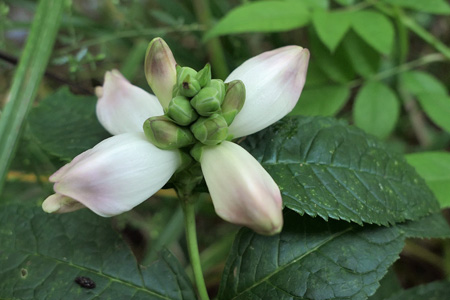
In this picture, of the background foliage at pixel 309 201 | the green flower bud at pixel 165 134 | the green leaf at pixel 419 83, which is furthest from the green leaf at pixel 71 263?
the green leaf at pixel 419 83

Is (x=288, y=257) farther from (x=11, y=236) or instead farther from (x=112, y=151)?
(x=11, y=236)

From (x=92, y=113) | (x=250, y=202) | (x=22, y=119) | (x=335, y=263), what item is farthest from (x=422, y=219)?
(x=22, y=119)

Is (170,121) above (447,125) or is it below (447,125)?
above

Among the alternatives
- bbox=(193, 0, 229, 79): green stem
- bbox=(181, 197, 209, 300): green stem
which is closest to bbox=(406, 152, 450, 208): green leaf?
bbox=(181, 197, 209, 300): green stem

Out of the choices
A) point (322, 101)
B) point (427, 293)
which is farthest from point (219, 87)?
point (427, 293)

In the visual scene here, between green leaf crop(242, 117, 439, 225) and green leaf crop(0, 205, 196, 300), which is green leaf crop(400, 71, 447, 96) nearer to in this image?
green leaf crop(242, 117, 439, 225)

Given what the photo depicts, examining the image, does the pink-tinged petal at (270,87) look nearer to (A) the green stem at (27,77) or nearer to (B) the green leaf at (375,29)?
(B) the green leaf at (375,29)
